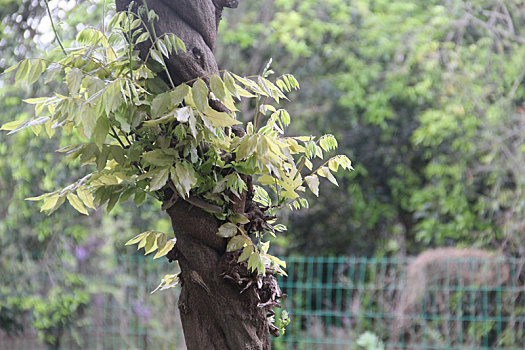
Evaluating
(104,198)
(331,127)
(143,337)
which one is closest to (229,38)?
(331,127)

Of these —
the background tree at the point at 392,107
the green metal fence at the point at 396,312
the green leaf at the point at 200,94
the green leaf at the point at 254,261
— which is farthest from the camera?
the background tree at the point at 392,107

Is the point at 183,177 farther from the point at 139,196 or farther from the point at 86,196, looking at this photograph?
the point at 86,196

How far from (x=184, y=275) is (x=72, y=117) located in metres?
0.40

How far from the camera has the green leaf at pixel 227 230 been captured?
1242 millimetres

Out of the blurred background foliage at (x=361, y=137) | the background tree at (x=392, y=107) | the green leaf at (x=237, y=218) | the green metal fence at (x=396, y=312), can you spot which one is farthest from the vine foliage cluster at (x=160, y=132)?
the background tree at (x=392, y=107)

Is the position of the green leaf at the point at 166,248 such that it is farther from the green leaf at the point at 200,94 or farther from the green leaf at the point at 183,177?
the green leaf at the point at 200,94

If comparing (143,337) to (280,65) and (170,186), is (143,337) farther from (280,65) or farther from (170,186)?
(170,186)

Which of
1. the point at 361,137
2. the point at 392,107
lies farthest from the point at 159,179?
the point at 392,107

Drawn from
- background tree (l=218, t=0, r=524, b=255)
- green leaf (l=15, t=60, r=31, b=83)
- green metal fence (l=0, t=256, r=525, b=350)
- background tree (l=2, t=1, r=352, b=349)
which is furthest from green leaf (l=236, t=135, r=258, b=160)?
background tree (l=218, t=0, r=524, b=255)

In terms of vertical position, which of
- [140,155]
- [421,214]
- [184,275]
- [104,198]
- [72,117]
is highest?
[72,117]

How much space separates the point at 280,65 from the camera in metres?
6.41

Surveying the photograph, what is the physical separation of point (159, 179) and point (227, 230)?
177 mm

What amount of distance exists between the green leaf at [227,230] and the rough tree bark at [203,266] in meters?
0.03

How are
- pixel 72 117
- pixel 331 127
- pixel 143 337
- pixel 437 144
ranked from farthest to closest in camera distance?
pixel 331 127 → pixel 437 144 → pixel 143 337 → pixel 72 117
